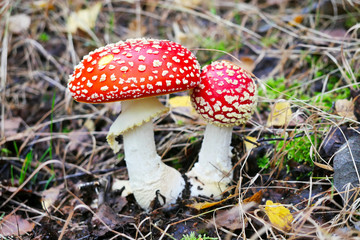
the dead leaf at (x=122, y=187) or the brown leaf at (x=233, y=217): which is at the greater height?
the brown leaf at (x=233, y=217)

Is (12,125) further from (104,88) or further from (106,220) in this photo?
(104,88)

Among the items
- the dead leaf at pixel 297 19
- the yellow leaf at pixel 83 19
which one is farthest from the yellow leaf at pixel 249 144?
the yellow leaf at pixel 83 19

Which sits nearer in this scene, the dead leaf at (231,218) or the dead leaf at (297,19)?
the dead leaf at (231,218)

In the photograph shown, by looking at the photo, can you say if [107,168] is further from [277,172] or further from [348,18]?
[348,18]

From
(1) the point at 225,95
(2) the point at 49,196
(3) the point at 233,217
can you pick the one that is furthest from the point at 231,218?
(2) the point at 49,196

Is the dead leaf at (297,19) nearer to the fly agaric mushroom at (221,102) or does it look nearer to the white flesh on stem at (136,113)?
the fly agaric mushroom at (221,102)

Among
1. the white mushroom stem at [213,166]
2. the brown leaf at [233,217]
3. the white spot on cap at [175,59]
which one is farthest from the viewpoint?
the white mushroom stem at [213,166]

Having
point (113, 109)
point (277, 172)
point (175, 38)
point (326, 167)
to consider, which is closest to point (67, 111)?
point (113, 109)

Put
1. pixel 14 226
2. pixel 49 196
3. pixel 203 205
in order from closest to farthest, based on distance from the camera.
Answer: pixel 203 205
pixel 14 226
pixel 49 196
